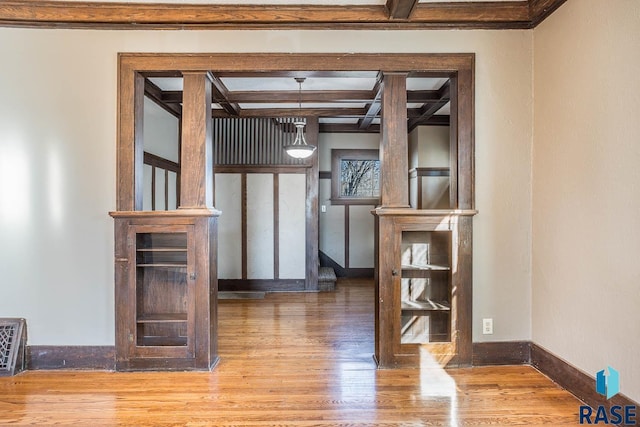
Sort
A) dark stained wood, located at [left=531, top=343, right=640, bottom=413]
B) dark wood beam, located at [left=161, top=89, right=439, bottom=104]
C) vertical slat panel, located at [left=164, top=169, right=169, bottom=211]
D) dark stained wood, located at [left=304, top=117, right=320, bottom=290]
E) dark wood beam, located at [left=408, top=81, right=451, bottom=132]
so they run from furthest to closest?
1. dark stained wood, located at [left=304, top=117, right=320, bottom=290]
2. vertical slat panel, located at [left=164, top=169, right=169, bottom=211]
3. dark wood beam, located at [left=161, top=89, right=439, bottom=104]
4. dark wood beam, located at [left=408, top=81, right=451, bottom=132]
5. dark stained wood, located at [left=531, top=343, right=640, bottom=413]

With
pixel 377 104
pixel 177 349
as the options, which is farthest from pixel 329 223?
pixel 177 349

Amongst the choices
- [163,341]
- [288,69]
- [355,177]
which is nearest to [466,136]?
[288,69]

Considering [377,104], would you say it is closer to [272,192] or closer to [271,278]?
[272,192]

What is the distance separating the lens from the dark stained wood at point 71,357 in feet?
9.89

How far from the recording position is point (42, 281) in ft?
9.98

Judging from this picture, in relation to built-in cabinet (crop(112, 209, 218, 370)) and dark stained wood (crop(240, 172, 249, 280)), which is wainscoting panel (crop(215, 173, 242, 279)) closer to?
dark stained wood (crop(240, 172, 249, 280))

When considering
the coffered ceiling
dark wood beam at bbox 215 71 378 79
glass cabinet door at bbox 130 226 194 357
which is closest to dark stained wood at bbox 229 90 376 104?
the coffered ceiling

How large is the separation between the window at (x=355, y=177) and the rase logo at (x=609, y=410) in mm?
5121

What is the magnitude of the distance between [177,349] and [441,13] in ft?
10.9

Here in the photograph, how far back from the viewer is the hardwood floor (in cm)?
232

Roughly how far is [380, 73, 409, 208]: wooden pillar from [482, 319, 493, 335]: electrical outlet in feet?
3.74

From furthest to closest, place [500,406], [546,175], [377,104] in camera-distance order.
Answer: [377,104] → [546,175] → [500,406]

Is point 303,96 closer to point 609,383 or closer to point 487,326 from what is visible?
point 487,326

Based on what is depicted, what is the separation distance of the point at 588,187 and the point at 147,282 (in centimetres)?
325
